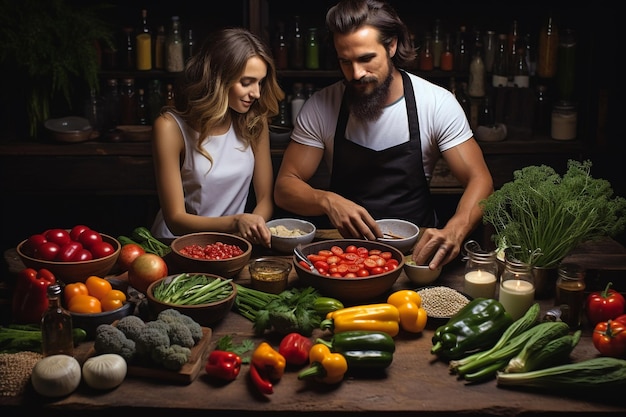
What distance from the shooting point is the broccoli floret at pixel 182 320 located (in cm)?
214

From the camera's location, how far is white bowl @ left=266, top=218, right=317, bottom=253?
2936 mm

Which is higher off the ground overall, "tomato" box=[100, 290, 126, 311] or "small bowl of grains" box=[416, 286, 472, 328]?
"tomato" box=[100, 290, 126, 311]

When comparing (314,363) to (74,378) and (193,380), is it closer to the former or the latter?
(193,380)

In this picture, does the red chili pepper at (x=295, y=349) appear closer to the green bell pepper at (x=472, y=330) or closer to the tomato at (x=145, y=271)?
the green bell pepper at (x=472, y=330)

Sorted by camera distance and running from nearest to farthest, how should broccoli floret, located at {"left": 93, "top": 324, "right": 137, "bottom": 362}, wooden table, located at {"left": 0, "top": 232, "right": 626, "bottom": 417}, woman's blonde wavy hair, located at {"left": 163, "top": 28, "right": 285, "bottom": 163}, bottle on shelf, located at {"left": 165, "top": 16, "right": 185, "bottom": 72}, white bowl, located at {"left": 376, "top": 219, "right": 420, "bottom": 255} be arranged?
wooden table, located at {"left": 0, "top": 232, "right": 626, "bottom": 417}
broccoli floret, located at {"left": 93, "top": 324, "right": 137, "bottom": 362}
white bowl, located at {"left": 376, "top": 219, "right": 420, "bottom": 255}
woman's blonde wavy hair, located at {"left": 163, "top": 28, "right": 285, "bottom": 163}
bottle on shelf, located at {"left": 165, "top": 16, "right": 185, "bottom": 72}

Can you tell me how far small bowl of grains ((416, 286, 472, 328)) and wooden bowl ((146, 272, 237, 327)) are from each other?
0.62 meters

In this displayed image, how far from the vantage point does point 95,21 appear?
15.8 ft

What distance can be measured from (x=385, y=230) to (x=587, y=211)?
0.85 meters

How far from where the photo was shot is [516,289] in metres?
2.40

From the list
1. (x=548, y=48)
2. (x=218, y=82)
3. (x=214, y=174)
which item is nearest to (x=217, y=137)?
(x=214, y=174)

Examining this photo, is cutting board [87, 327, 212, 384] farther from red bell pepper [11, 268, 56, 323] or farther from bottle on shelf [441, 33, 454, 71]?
bottle on shelf [441, 33, 454, 71]

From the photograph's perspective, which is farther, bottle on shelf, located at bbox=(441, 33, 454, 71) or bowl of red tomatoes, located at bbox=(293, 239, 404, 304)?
bottle on shelf, located at bbox=(441, 33, 454, 71)

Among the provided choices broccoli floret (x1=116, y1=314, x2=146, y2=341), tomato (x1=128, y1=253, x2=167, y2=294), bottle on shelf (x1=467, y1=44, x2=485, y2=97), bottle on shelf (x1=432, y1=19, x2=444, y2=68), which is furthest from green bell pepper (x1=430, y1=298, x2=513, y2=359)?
bottle on shelf (x1=432, y1=19, x2=444, y2=68)

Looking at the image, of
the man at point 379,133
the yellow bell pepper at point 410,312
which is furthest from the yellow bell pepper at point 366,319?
the man at point 379,133
